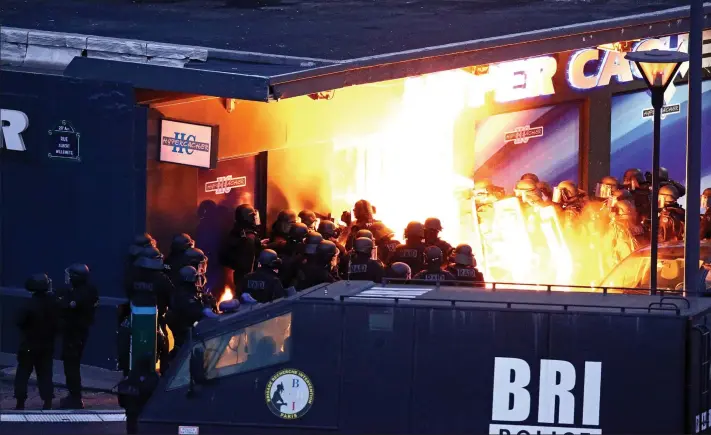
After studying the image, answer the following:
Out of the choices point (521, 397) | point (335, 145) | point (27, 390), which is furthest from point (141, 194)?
point (521, 397)

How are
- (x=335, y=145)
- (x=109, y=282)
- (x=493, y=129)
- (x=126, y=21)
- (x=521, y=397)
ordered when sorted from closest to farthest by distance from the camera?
(x=521, y=397)
(x=109, y=282)
(x=126, y=21)
(x=335, y=145)
(x=493, y=129)

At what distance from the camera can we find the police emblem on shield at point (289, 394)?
1220cm

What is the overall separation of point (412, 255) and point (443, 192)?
6.65 meters

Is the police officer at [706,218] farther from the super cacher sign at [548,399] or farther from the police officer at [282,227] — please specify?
the super cacher sign at [548,399]

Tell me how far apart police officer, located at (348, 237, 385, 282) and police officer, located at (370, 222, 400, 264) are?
1.47 metres

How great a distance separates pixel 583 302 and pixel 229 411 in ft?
9.92

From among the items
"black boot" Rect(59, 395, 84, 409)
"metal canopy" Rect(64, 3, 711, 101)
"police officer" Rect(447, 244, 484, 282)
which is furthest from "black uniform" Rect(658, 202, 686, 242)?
"black boot" Rect(59, 395, 84, 409)

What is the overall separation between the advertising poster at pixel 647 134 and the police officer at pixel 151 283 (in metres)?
12.4

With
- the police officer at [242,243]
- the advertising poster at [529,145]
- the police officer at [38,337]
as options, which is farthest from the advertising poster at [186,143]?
the advertising poster at [529,145]

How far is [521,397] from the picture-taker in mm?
11984

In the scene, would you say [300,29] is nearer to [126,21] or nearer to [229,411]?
[126,21]

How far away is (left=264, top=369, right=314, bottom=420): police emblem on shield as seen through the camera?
40.0 feet

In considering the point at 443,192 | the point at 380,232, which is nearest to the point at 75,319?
the point at 380,232

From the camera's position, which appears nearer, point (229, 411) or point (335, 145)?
point (229, 411)
